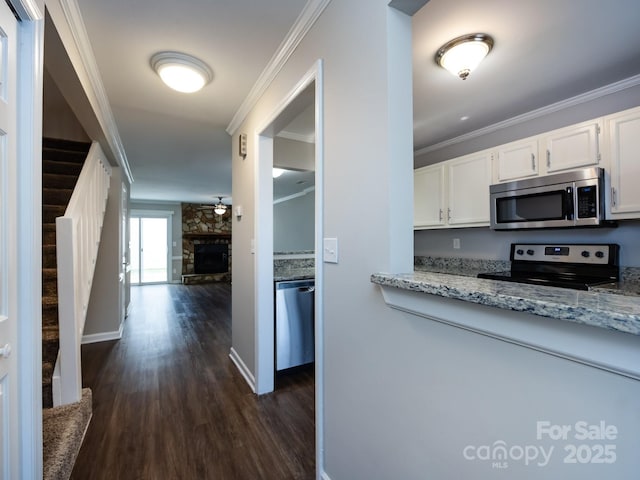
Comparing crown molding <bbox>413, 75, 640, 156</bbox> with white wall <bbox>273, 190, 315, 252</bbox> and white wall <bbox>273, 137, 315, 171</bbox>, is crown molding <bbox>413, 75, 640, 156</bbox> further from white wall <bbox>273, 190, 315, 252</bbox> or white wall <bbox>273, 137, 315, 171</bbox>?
white wall <bbox>273, 190, 315, 252</bbox>

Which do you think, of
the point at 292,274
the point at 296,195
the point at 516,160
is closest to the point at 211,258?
the point at 296,195

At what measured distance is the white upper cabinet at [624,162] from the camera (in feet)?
6.76

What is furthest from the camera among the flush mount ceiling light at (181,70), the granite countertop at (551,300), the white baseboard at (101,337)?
the white baseboard at (101,337)

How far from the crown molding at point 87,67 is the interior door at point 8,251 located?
0.49 m

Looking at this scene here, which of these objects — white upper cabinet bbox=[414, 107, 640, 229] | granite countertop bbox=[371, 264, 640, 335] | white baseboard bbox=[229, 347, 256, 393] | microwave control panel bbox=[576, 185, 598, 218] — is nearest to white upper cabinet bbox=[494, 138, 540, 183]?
white upper cabinet bbox=[414, 107, 640, 229]

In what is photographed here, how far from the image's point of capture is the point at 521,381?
72 centimetres

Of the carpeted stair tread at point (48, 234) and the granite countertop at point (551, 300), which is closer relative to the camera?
the granite countertop at point (551, 300)

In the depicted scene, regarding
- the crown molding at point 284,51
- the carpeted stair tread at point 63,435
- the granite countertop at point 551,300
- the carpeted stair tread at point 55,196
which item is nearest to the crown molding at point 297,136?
the crown molding at point 284,51

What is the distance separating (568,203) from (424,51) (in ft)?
5.44

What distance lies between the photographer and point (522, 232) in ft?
9.71

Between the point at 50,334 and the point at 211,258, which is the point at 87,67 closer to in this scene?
the point at 50,334

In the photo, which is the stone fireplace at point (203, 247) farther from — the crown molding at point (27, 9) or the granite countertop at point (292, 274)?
the crown molding at point (27, 9)

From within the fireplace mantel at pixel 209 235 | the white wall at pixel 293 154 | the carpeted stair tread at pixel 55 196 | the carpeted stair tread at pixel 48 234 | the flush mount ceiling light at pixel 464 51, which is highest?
the flush mount ceiling light at pixel 464 51

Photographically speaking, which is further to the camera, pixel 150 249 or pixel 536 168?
pixel 150 249
